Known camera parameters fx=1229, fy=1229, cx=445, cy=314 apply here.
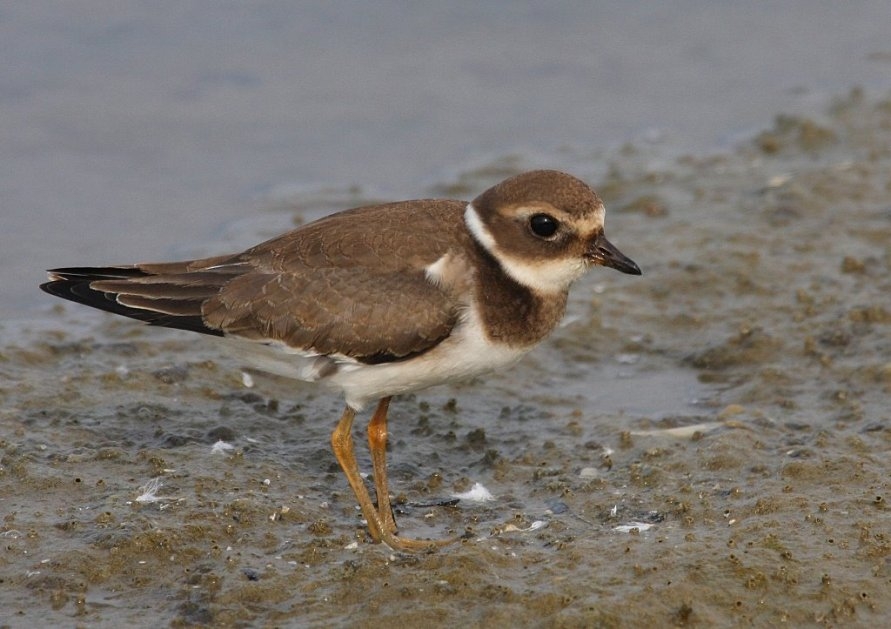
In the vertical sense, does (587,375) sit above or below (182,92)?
below

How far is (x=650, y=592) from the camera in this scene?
5.99m

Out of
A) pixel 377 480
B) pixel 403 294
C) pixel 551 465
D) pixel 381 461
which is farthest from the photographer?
pixel 551 465

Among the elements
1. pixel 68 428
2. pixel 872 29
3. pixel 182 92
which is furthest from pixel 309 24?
pixel 68 428

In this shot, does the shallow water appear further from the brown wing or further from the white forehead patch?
the white forehead patch

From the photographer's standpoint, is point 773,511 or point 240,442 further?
point 240,442

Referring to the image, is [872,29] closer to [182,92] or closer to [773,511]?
[182,92]

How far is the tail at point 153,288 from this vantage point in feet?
23.8

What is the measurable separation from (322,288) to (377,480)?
1.16m

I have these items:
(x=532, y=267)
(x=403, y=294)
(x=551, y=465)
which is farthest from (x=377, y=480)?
(x=532, y=267)

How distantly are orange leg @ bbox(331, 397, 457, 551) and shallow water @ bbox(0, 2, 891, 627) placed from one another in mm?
173

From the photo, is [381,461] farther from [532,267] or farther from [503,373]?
[503,373]

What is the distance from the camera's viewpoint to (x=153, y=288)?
736cm

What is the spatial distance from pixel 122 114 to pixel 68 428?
649cm

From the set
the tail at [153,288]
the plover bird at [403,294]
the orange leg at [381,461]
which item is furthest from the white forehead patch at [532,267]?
the tail at [153,288]
